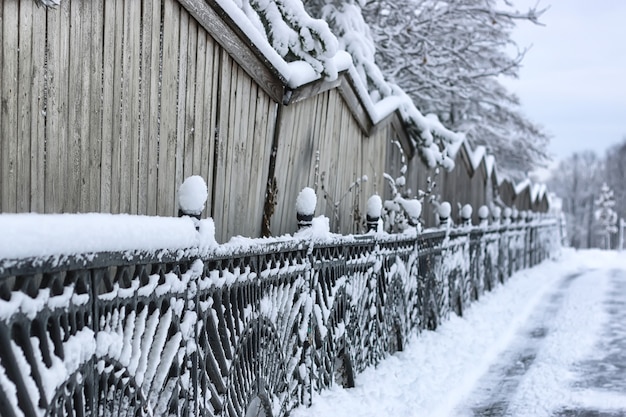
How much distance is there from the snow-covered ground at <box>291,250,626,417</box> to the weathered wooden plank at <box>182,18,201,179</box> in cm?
200

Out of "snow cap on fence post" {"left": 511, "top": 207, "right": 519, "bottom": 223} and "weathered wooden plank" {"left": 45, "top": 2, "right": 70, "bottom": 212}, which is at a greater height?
"weathered wooden plank" {"left": 45, "top": 2, "right": 70, "bottom": 212}

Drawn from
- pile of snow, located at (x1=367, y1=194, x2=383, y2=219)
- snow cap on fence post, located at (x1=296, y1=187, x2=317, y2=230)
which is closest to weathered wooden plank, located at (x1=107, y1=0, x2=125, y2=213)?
snow cap on fence post, located at (x1=296, y1=187, x2=317, y2=230)

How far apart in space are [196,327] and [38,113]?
1348 mm

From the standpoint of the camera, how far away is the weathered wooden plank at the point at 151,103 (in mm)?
4430

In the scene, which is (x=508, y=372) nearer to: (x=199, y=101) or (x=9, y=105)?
(x=199, y=101)

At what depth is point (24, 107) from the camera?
11.6ft

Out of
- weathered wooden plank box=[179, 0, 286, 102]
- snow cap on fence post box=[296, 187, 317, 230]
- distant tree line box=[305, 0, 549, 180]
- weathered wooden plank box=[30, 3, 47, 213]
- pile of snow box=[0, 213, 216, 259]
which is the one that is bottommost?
pile of snow box=[0, 213, 216, 259]

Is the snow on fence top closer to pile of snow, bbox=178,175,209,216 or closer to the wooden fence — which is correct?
the wooden fence

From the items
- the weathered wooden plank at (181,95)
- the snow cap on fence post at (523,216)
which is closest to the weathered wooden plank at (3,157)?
the weathered wooden plank at (181,95)

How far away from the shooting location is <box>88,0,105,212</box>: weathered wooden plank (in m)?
3.96

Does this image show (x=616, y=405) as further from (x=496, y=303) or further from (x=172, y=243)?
(x=496, y=303)

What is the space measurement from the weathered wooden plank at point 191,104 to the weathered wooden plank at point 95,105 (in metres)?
0.88

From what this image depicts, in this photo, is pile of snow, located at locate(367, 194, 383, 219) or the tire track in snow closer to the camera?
the tire track in snow

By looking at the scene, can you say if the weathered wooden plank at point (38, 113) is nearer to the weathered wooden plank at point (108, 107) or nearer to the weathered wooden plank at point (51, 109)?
the weathered wooden plank at point (51, 109)
